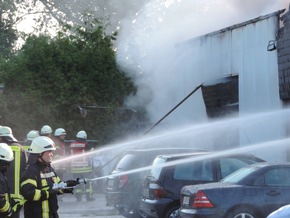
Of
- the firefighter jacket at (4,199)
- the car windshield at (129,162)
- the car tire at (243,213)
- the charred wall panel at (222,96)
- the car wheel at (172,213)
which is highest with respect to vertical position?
the charred wall panel at (222,96)

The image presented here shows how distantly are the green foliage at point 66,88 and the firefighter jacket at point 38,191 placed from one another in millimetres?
13947

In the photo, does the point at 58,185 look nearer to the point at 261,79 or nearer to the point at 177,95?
the point at 261,79

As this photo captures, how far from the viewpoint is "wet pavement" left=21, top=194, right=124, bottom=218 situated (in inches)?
575

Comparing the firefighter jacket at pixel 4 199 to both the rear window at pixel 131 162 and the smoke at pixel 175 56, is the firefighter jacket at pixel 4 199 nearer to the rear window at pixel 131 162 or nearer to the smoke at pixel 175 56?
the rear window at pixel 131 162

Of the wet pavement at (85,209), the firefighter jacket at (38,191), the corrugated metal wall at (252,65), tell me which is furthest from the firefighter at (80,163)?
the firefighter jacket at (38,191)

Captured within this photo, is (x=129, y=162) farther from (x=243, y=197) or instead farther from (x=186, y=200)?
(x=243, y=197)

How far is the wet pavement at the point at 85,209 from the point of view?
14602mm

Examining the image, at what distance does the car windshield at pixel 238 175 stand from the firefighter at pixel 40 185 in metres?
3.59

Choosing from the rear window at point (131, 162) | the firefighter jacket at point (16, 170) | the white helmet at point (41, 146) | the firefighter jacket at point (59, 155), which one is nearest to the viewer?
the white helmet at point (41, 146)

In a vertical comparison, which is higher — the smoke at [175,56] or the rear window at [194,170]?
the smoke at [175,56]

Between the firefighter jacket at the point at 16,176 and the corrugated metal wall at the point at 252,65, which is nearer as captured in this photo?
the firefighter jacket at the point at 16,176

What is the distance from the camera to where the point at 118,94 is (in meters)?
23.0

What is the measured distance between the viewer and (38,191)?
7109mm

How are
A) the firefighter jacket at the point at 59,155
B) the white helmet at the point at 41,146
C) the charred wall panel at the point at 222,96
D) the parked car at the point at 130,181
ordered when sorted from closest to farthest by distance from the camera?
the white helmet at the point at 41,146 → the parked car at the point at 130,181 → the firefighter jacket at the point at 59,155 → the charred wall panel at the point at 222,96
